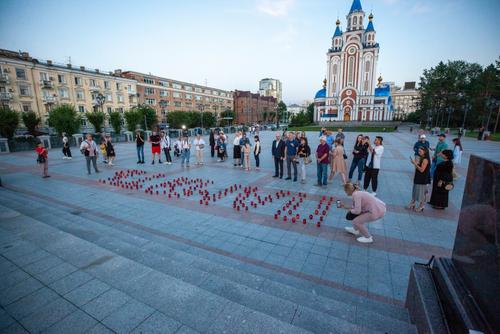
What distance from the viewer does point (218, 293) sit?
3.06 m

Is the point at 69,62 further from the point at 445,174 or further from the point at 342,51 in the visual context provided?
the point at 342,51

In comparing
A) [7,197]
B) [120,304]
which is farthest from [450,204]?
[7,197]

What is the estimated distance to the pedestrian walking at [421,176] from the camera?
682cm

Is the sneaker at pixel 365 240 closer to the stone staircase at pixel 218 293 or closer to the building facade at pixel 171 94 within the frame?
the stone staircase at pixel 218 293

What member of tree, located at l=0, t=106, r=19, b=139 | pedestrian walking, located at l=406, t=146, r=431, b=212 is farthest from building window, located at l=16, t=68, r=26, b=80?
pedestrian walking, located at l=406, t=146, r=431, b=212

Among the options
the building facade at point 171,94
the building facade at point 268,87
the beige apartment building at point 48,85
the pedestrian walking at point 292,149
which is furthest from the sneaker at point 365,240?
the building facade at point 268,87

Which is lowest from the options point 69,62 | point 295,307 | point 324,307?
point 324,307

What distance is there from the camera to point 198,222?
6.77m

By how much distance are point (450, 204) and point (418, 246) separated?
403 cm

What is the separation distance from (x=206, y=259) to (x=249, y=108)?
10147 cm

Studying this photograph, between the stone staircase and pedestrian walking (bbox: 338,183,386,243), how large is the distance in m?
1.99

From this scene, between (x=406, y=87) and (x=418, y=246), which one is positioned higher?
(x=406, y=87)

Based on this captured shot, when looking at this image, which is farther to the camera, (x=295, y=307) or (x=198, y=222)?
(x=198, y=222)

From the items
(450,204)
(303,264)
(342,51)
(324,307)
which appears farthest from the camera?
(342,51)
